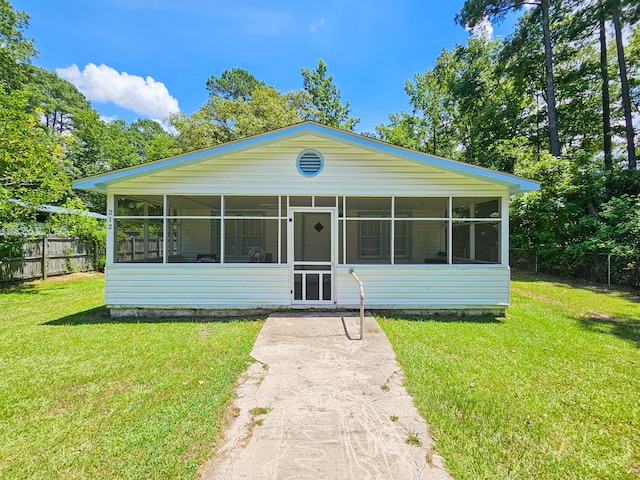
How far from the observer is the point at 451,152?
83.2 ft

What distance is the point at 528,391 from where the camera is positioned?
3.61 meters

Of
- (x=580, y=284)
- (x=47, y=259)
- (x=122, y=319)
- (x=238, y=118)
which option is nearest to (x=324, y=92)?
(x=238, y=118)

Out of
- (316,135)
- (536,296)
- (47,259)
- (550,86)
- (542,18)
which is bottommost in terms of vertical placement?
(536,296)

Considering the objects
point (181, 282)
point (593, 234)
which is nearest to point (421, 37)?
point (593, 234)

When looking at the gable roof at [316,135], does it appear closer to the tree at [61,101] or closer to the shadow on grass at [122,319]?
the shadow on grass at [122,319]

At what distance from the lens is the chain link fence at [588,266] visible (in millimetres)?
10305

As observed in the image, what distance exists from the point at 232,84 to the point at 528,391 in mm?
32908

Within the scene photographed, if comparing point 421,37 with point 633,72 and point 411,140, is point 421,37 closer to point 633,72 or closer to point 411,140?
point 411,140

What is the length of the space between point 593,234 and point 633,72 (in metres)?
13.1

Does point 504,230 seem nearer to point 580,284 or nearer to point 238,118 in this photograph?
point 580,284

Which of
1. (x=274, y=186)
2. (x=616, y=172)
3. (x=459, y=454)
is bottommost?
(x=459, y=454)

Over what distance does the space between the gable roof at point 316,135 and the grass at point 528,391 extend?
331cm

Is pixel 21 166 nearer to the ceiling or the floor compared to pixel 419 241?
nearer to the ceiling

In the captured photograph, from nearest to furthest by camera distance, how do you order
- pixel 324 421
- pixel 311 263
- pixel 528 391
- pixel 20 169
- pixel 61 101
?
pixel 324 421 → pixel 528 391 → pixel 311 263 → pixel 20 169 → pixel 61 101
